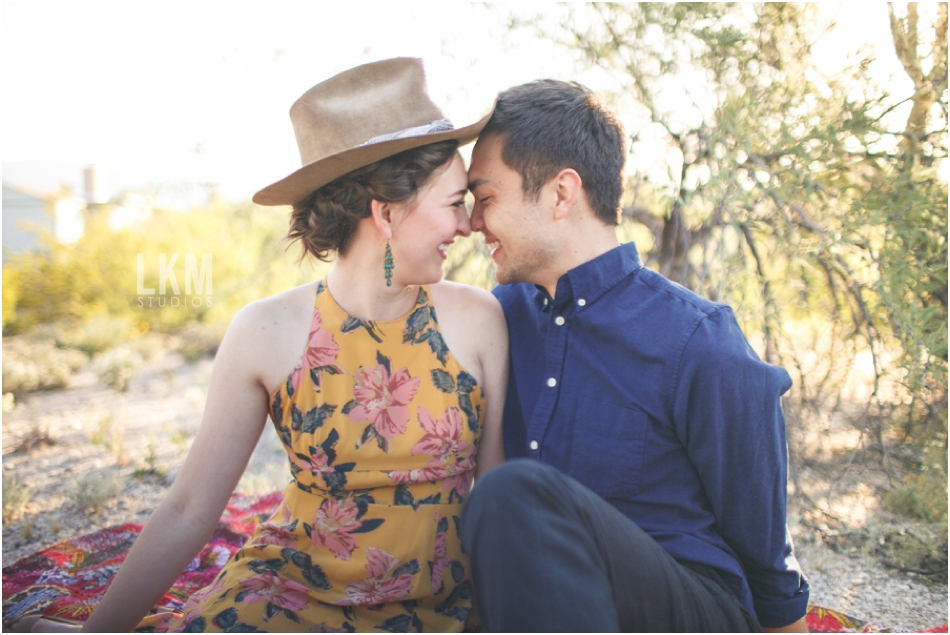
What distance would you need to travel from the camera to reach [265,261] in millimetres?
5098

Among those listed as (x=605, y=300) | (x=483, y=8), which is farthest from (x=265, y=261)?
(x=605, y=300)

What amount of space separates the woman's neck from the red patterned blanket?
3.57 ft

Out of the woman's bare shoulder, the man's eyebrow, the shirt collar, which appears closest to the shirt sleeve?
the shirt collar

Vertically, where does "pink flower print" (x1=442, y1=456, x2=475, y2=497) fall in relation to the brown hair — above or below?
below

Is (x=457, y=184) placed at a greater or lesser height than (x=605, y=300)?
greater

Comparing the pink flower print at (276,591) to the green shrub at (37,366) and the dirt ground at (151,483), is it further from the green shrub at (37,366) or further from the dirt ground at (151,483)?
the green shrub at (37,366)

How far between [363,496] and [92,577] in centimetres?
136

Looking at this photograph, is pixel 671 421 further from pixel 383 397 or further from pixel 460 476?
pixel 383 397

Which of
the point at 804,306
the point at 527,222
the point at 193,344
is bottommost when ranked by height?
the point at 193,344

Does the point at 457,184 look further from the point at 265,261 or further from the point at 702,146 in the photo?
the point at 265,261

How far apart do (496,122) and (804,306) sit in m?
1.84

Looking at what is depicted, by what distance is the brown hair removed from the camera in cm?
170

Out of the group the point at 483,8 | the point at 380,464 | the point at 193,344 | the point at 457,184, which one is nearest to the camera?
the point at 380,464

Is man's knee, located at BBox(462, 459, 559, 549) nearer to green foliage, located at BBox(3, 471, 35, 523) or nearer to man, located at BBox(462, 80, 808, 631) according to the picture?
man, located at BBox(462, 80, 808, 631)
